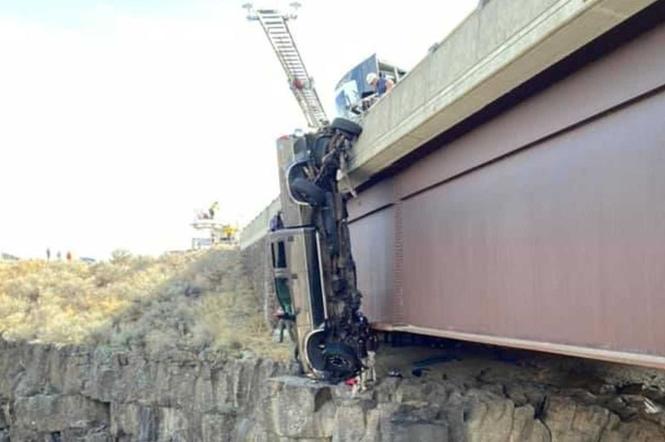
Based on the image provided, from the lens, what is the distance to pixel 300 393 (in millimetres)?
12516

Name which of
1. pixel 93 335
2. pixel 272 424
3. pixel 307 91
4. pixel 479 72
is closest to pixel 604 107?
pixel 479 72

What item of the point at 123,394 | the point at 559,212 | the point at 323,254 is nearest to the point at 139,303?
the point at 123,394

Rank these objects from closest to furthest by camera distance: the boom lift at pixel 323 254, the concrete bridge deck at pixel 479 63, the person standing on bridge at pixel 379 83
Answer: the concrete bridge deck at pixel 479 63
the boom lift at pixel 323 254
the person standing on bridge at pixel 379 83

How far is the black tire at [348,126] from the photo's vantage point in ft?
39.0

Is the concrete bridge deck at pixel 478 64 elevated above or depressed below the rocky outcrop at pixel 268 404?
above

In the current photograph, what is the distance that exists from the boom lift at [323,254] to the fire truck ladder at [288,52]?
1407 inches

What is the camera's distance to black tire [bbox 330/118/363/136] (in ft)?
39.0

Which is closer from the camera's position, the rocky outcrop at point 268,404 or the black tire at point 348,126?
the rocky outcrop at point 268,404

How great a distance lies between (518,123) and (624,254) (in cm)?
229

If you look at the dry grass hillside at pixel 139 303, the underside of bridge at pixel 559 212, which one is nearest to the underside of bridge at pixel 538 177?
the underside of bridge at pixel 559 212

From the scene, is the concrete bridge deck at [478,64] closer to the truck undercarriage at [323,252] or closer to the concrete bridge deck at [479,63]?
the concrete bridge deck at [479,63]

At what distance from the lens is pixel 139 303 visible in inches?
1054

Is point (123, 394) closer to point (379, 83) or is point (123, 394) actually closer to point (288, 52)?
point (379, 83)

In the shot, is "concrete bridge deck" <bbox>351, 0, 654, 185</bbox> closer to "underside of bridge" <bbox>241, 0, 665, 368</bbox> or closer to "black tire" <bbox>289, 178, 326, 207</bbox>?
"underside of bridge" <bbox>241, 0, 665, 368</bbox>
